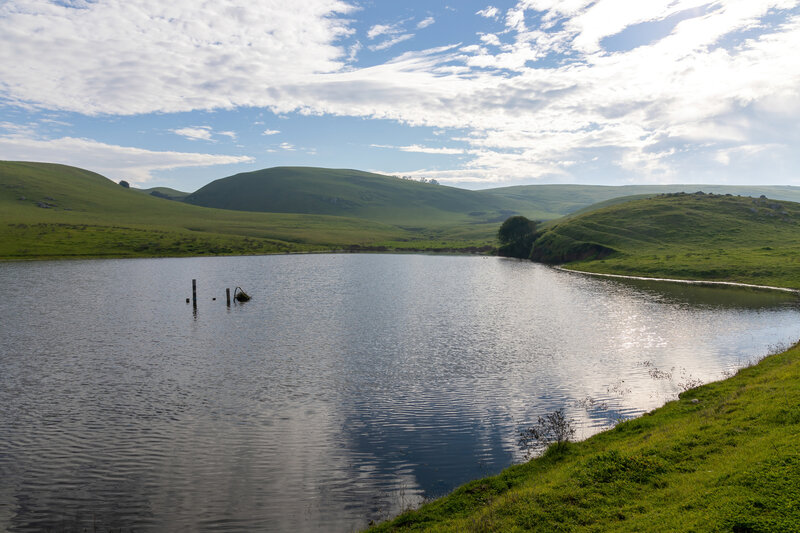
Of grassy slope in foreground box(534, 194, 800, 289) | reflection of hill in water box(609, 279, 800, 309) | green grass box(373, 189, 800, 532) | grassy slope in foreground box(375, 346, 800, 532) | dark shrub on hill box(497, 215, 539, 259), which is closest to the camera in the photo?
grassy slope in foreground box(375, 346, 800, 532)

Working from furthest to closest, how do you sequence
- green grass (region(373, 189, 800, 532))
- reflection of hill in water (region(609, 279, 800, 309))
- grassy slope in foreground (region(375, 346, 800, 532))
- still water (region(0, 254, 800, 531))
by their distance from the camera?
1. reflection of hill in water (region(609, 279, 800, 309))
2. still water (region(0, 254, 800, 531))
3. green grass (region(373, 189, 800, 532))
4. grassy slope in foreground (region(375, 346, 800, 532))

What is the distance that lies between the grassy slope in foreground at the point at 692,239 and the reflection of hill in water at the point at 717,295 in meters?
8.25

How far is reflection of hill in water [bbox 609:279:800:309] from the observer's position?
238ft

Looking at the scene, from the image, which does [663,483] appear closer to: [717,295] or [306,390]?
[306,390]

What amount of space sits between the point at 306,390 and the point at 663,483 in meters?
24.6

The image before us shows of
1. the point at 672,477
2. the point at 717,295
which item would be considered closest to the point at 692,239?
the point at 717,295

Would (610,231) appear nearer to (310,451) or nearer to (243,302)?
(243,302)

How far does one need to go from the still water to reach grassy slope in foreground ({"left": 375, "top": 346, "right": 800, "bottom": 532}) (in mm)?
3136

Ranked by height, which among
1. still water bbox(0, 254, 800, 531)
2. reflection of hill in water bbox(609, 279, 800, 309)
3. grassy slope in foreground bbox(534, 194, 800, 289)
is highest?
grassy slope in foreground bbox(534, 194, 800, 289)

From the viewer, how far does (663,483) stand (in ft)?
58.3

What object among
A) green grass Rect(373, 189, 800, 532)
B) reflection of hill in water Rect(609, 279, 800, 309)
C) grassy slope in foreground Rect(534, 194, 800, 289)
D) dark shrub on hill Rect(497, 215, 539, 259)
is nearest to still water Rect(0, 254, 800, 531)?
reflection of hill in water Rect(609, 279, 800, 309)

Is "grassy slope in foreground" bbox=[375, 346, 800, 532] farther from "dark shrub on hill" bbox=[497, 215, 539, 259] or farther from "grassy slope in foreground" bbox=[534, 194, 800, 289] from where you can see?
"dark shrub on hill" bbox=[497, 215, 539, 259]

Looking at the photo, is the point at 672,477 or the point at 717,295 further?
the point at 717,295

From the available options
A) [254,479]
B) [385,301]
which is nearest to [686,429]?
[254,479]
